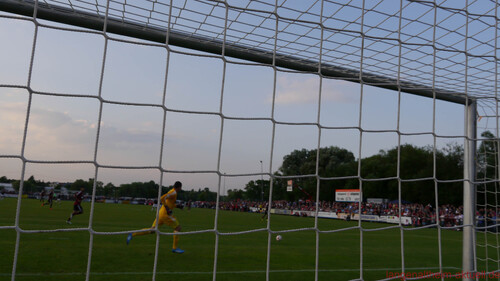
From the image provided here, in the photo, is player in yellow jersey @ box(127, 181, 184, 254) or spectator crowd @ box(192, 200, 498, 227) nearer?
player in yellow jersey @ box(127, 181, 184, 254)

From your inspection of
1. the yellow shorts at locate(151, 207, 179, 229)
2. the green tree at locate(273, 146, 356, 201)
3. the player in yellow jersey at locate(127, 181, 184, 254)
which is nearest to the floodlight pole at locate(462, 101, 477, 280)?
the player in yellow jersey at locate(127, 181, 184, 254)

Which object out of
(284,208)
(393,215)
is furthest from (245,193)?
(393,215)

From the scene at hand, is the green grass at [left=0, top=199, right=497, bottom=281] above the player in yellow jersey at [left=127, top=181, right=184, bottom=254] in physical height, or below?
below

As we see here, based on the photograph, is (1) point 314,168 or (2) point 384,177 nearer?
(2) point 384,177

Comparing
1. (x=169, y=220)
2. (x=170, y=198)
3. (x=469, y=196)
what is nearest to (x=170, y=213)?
(x=169, y=220)

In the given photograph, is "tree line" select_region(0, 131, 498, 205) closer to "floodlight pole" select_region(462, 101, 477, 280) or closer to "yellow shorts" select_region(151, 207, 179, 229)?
"yellow shorts" select_region(151, 207, 179, 229)

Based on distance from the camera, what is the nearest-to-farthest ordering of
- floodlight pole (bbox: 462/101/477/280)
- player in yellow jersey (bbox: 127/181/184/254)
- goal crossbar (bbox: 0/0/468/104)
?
goal crossbar (bbox: 0/0/468/104)
floodlight pole (bbox: 462/101/477/280)
player in yellow jersey (bbox: 127/181/184/254)

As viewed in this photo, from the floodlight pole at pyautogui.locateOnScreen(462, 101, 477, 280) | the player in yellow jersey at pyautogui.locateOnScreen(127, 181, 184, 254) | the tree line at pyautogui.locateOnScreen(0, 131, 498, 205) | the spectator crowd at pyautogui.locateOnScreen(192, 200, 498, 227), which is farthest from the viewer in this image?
the tree line at pyautogui.locateOnScreen(0, 131, 498, 205)

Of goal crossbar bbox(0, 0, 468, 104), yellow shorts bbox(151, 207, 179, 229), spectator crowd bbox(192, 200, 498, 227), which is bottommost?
spectator crowd bbox(192, 200, 498, 227)

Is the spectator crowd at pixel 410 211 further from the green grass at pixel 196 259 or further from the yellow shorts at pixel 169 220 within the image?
the yellow shorts at pixel 169 220

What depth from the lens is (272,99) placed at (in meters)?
2.89

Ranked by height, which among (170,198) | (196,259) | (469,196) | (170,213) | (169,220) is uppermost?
(469,196)

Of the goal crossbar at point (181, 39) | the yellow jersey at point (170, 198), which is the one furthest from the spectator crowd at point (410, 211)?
the goal crossbar at point (181, 39)

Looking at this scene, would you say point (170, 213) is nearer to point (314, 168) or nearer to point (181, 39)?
point (181, 39)
